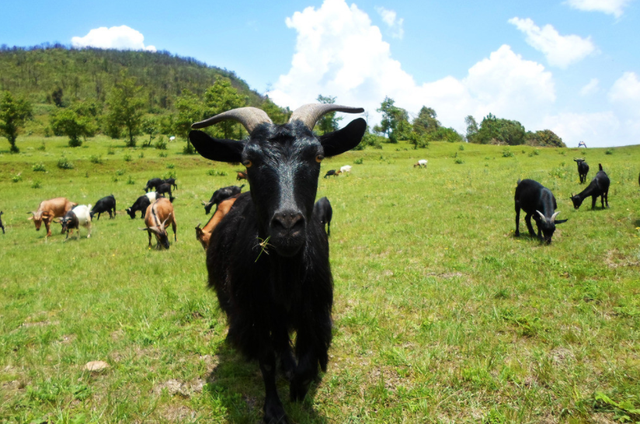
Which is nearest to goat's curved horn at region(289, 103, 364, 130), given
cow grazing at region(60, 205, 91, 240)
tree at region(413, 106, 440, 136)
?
cow grazing at region(60, 205, 91, 240)

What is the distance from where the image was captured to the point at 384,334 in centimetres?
439

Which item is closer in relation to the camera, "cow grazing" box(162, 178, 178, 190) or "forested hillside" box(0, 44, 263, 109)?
"cow grazing" box(162, 178, 178, 190)

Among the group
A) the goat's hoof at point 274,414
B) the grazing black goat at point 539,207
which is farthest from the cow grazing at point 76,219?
→ the grazing black goat at point 539,207

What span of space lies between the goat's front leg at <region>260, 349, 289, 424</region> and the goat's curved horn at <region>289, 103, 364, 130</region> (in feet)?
7.39

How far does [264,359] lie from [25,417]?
7.23ft

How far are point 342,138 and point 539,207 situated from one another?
8149 mm

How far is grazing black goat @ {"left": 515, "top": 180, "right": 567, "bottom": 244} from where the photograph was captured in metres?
8.52

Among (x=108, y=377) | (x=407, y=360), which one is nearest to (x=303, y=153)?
(x=407, y=360)

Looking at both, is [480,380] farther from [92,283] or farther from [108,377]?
[92,283]

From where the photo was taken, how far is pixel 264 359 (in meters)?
3.28

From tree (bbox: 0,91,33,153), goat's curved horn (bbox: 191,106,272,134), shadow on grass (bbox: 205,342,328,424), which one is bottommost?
shadow on grass (bbox: 205,342,328,424)

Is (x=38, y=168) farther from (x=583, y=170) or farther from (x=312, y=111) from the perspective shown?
(x=583, y=170)

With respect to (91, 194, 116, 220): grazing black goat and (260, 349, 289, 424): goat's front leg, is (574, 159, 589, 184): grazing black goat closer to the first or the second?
(260, 349, 289, 424): goat's front leg

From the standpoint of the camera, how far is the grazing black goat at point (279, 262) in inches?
109
